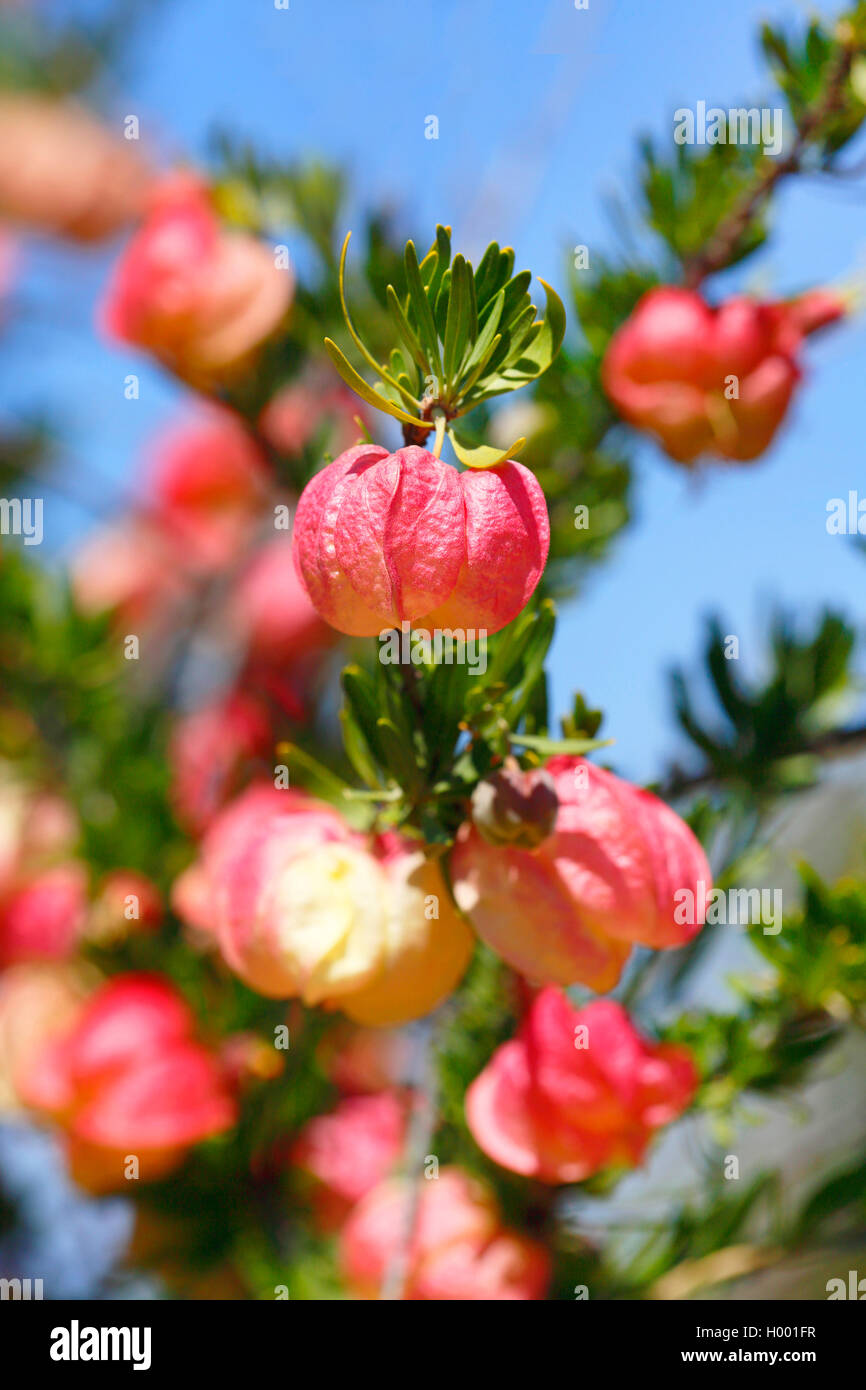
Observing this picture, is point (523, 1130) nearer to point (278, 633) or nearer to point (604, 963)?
point (604, 963)

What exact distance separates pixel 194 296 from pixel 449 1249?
0.60 metres

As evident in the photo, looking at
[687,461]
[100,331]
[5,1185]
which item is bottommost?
[5,1185]

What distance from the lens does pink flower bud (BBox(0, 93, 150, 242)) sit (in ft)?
7.41

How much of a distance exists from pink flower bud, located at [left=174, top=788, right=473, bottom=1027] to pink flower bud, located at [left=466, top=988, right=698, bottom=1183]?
0.09 metres

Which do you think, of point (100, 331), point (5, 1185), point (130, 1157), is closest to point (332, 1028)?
point (130, 1157)

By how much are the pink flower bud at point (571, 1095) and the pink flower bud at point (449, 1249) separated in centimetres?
10

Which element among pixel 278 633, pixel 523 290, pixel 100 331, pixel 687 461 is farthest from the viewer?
pixel 278 633

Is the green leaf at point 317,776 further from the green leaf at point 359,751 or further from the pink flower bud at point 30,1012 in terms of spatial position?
the pink flower bud at point 30,1012

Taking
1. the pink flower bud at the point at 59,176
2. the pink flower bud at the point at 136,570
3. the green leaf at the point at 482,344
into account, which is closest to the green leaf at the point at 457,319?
the green leaf at the point at 482,344

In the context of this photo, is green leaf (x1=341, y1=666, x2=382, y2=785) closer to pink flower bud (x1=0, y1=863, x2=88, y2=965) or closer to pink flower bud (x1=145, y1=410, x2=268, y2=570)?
pink flower bud (x1=0, y1=863, x2=88, y2=965)

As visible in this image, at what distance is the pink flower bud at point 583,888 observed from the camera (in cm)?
36

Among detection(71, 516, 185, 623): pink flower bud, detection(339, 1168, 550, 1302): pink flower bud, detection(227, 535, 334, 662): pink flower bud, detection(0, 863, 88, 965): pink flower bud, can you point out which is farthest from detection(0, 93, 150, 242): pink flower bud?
detection(339, 1168, 550, 1302): pink flower bud

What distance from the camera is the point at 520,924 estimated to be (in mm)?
361
